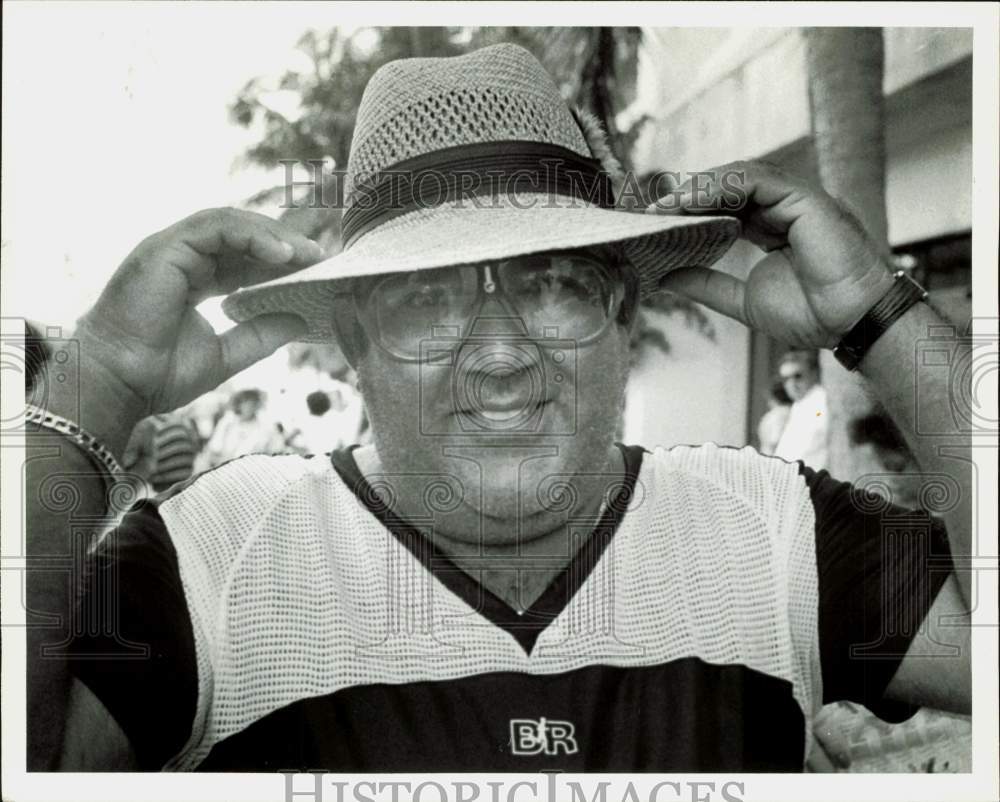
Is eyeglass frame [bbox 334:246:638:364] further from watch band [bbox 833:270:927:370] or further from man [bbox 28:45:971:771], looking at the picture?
watch band [bbox 833:270:927:370]

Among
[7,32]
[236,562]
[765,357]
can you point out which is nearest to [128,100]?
[7,32]

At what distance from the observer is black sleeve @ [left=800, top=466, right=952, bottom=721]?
177 centimetres

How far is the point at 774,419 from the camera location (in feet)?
6.21

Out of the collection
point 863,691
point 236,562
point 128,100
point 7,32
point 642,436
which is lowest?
point 863,691

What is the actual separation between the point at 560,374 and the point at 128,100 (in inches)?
38.2

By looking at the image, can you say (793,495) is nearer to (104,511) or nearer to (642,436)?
(642,436)

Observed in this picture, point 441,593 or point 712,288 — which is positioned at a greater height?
point 712,288

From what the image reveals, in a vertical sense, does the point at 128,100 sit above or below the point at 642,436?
above

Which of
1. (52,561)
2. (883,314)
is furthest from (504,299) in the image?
(52,561)

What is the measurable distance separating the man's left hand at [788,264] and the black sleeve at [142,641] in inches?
39.8

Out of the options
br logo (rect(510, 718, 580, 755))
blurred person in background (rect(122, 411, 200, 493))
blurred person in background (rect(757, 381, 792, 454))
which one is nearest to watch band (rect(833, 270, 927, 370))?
blurred person in background (rect(757, 381, 792, 454))

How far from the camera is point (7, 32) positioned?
185 cm

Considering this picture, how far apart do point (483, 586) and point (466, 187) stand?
69 centimetres

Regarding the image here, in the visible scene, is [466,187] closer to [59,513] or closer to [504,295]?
[504,295]
